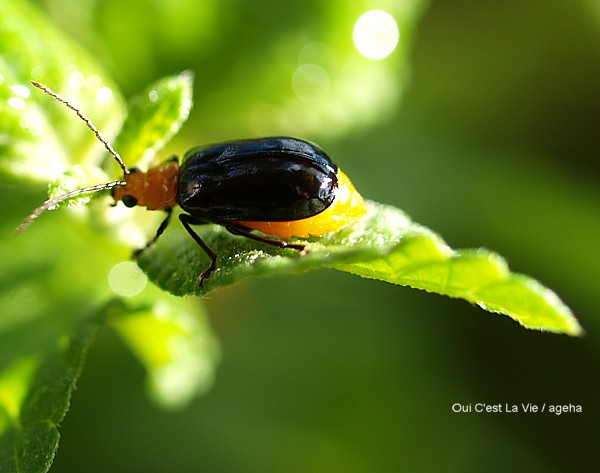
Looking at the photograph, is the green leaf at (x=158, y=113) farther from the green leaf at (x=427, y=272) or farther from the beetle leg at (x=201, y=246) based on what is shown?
the green leaf at (x=427, y=272)

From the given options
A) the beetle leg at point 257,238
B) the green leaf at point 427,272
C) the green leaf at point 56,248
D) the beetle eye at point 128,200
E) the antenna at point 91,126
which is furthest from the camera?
the beetle eye at point 128,200

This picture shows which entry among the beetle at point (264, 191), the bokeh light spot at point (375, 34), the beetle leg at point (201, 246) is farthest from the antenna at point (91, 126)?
the bokeh light spot at point (375, 34)

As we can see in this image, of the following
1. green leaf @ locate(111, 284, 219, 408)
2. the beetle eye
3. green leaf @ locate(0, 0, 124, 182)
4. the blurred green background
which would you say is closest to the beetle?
the beetle eye

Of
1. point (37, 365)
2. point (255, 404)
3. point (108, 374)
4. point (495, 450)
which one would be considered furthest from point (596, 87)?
point (37, 365)

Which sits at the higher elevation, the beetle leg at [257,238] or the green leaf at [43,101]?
the green leaf at [43,101]

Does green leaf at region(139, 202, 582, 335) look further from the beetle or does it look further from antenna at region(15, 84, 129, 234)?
antenna at region(15, 84, 129, 234)

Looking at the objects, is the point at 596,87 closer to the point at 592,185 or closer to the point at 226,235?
the point at 592,185

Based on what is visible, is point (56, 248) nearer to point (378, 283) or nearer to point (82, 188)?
point (82, 188)
